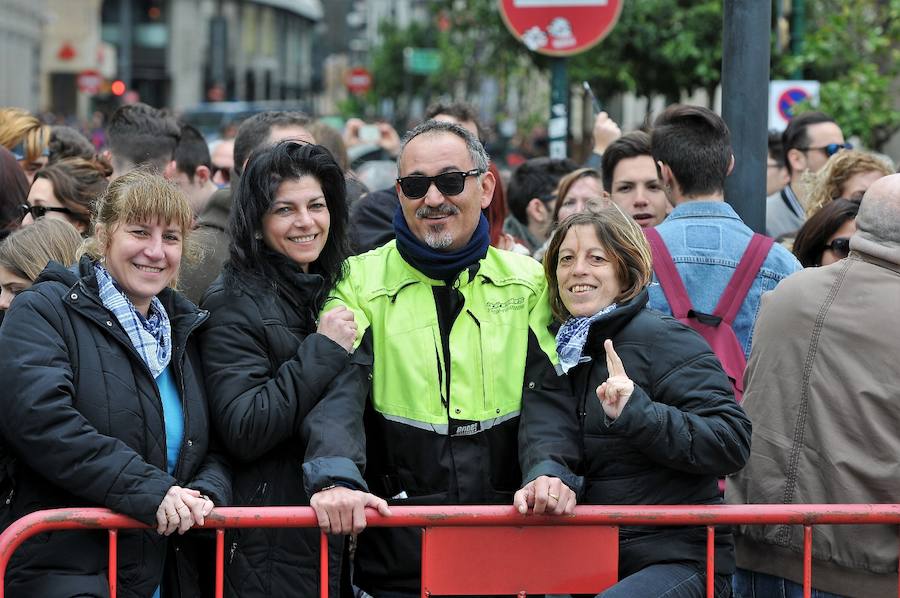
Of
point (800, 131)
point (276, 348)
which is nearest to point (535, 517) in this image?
point (276, 348)

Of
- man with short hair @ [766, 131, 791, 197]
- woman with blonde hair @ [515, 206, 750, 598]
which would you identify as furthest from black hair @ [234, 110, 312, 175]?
man with short hair @ [766, 131, 791, 197]

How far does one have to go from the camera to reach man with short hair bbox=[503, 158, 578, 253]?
7.73 m

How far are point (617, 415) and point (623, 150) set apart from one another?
2.73m

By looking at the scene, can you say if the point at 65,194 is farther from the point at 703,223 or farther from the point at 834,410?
the point at 834,410

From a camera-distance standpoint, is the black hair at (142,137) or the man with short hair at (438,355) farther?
the black hair at (142,137)

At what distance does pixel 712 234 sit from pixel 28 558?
9.05 feet

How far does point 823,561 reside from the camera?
4.00 meters

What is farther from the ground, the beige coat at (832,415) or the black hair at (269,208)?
the black hair at (269,208)

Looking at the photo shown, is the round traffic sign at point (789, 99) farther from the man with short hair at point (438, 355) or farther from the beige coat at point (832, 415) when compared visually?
the man with short hair at point (438, 355)

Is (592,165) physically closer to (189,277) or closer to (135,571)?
(189,277)

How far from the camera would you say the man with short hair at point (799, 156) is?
25.9 feet

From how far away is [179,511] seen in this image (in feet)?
11.9

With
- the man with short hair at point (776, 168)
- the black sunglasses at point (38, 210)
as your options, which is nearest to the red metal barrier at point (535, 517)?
the black sunglasses at point (38, 210)

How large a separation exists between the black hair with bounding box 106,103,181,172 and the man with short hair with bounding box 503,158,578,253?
2.09 metres
